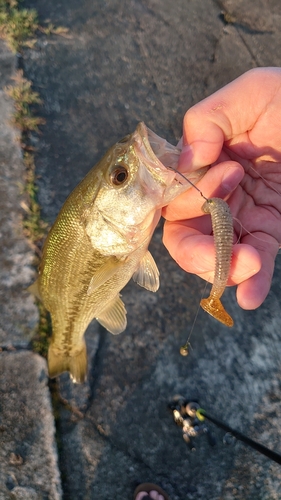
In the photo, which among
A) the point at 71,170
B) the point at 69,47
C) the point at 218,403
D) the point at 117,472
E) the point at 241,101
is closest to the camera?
the point at 241,101

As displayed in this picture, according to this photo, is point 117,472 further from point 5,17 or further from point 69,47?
point 5,17

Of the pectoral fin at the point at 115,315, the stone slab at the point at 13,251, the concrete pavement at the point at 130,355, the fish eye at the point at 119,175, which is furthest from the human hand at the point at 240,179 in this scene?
the stone slab at the point at 13,251

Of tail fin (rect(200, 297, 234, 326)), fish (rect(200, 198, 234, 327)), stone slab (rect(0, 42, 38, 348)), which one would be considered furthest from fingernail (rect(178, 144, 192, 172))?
stone slab (rect(0, 42, 38, 348))

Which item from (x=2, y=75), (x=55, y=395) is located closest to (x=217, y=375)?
(x=55, y=395)

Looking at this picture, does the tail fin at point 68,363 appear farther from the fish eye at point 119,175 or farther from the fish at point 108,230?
the fish eye at point 119,175

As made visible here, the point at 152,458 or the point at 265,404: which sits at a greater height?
the point at 265,404

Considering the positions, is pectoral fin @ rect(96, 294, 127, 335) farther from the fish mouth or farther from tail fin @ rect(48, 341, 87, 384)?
the fish mouth
